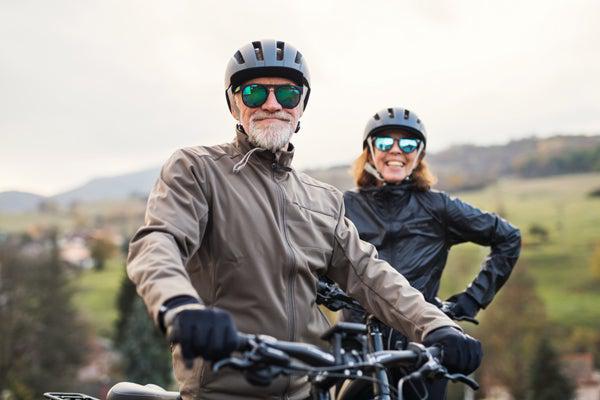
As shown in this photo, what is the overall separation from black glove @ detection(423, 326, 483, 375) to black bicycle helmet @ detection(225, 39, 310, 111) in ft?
4.26

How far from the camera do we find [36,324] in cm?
3978

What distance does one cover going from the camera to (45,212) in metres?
128

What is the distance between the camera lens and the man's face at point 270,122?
3605 mm

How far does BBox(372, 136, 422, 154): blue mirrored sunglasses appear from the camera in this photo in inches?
243

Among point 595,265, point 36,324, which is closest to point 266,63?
A: point 36,324

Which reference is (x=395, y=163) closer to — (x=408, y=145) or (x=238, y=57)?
(x=408, y=145)

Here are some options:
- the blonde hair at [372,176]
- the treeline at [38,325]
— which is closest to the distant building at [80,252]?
the treeline at [38,325]

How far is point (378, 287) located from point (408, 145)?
271cm

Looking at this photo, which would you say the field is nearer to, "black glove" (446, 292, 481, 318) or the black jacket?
the black jacket

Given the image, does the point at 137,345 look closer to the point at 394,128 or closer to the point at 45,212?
the point at 394,128

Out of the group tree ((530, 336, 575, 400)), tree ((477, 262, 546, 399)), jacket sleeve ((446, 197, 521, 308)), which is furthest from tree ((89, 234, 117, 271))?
jacket sleeve ((446, 197, 521, 308))

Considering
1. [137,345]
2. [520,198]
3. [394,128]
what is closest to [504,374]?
[137,345]

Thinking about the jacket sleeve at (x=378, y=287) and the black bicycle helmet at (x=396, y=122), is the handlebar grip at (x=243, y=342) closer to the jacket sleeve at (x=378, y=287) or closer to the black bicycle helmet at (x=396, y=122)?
the jacket sleeve at (x=378, y=287)

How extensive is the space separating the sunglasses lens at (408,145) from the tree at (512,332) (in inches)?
1778
